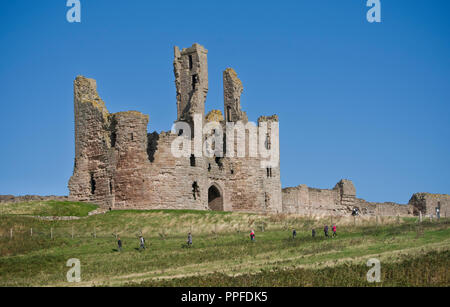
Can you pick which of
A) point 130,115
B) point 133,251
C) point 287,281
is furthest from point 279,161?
point 287,281

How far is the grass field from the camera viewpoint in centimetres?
2817

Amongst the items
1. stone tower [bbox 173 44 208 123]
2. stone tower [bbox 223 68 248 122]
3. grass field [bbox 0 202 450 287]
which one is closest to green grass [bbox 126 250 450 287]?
grass field [bbox 0 202 450 287]

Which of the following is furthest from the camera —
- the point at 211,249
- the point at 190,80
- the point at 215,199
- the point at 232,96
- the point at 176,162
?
the point at 232,96

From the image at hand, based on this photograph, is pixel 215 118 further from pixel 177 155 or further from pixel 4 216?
pixel 4 216

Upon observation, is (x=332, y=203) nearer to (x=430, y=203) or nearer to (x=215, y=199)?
(x=430, y=203)

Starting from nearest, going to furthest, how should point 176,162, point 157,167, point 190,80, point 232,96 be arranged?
1. point 157,167
2. point 176,162
3. point 190,80
4. point 232,96

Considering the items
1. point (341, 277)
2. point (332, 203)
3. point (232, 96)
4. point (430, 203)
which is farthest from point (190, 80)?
point (341, 277)

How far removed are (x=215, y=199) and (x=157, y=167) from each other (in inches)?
308

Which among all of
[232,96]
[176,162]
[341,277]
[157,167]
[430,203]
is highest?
[232,96]

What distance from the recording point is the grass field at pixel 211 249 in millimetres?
28172

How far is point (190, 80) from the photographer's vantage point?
195 feet

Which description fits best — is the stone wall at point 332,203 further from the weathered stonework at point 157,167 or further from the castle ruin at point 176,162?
the weathered stonework at point 157,167

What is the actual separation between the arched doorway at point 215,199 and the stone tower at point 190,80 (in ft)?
19.6

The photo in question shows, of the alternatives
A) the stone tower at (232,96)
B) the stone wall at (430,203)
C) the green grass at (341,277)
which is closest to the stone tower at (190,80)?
the stone tower at (232,96)
